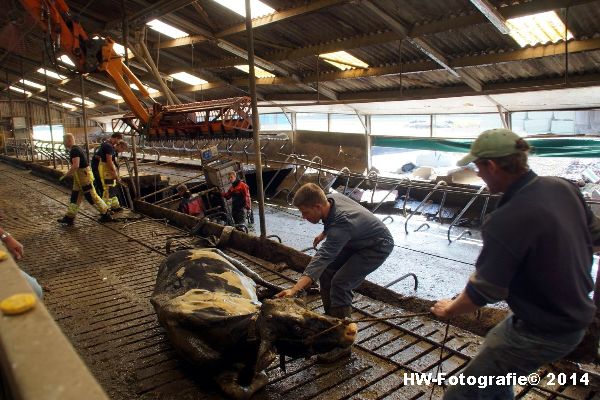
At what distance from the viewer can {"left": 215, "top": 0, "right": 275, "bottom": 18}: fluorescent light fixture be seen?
9.07m

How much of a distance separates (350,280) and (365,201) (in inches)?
316

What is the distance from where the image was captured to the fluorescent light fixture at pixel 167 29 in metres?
11.6

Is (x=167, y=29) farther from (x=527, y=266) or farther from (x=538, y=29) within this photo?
(x=527, y=266)

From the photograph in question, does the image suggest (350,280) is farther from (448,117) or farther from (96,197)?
(448,117)

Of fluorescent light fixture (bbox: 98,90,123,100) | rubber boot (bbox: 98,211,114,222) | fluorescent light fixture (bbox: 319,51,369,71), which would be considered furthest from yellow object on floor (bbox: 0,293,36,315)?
fluorescent light fixture (bbox: 98,90,123,100)

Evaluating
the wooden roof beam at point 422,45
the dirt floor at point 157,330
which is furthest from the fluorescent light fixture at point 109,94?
the wooden roof beam at point 422,45

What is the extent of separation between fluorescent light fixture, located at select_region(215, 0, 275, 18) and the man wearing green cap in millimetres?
8121

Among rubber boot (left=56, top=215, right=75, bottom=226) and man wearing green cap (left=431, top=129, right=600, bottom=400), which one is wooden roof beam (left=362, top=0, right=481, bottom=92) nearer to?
man wearing green cap (left=431, top=129, right=600, bottom=400)

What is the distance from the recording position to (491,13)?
6.41 m

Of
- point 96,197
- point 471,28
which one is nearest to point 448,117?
point 471,28

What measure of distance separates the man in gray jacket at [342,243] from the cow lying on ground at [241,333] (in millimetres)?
456

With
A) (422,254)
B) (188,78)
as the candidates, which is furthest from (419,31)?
(188,78)

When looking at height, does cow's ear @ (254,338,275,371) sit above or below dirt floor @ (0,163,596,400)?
above

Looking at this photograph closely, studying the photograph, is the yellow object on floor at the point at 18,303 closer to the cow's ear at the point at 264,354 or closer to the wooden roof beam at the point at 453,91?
the cow's ear at the point at 264,354
